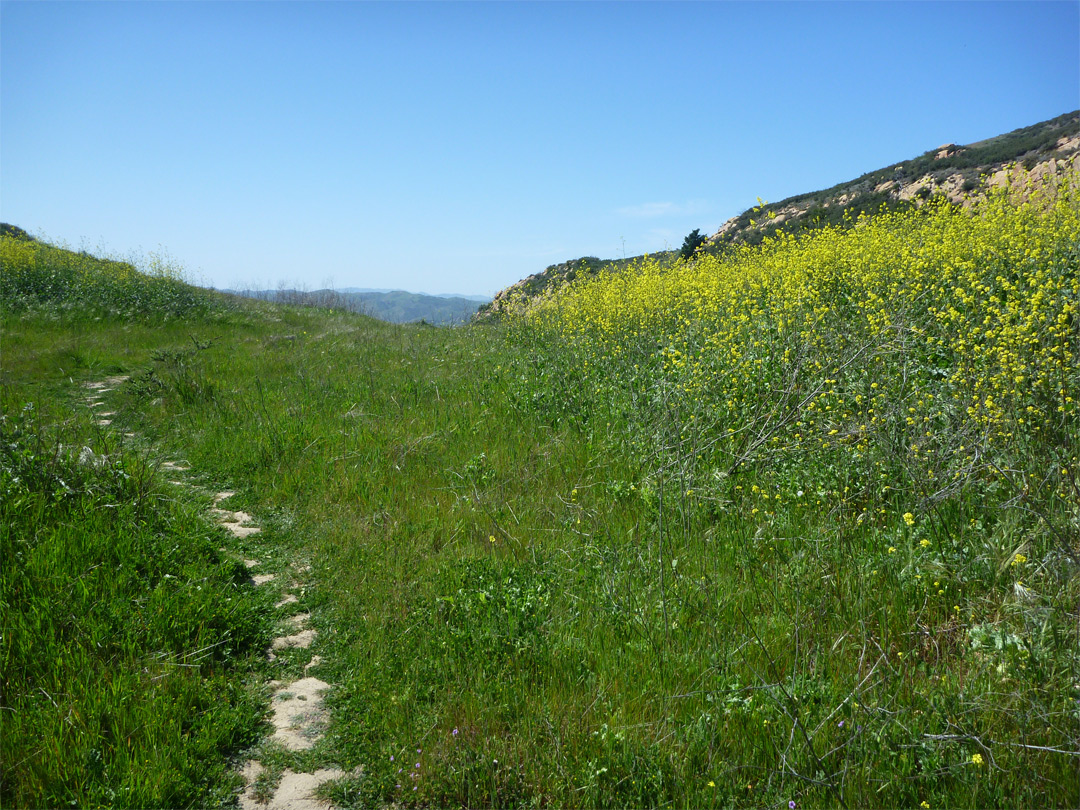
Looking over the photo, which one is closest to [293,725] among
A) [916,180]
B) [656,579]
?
[656,579]

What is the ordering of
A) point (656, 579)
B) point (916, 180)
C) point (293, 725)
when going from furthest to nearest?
point (916, 180) < point (656, 579) < point (293, 725)

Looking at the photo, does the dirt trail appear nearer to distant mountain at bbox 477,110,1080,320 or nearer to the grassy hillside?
the grassy hillside

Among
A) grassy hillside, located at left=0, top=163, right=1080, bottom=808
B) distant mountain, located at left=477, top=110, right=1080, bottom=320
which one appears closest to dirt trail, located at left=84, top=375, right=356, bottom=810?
grassy hillside, located at left=0, top=163, right=1080, bottom=808

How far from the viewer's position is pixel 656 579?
3.05 m

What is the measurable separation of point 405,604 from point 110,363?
27.5 ft

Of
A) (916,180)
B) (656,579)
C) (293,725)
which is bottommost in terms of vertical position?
(293,725)

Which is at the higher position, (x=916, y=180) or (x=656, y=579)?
(x=916, y=180)

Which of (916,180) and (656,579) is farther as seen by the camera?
(916,180)

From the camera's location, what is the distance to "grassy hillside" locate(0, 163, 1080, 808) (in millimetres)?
2023

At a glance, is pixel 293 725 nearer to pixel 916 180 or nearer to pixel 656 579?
pixel 656 579

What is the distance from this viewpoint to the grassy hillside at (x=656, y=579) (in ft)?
6.64

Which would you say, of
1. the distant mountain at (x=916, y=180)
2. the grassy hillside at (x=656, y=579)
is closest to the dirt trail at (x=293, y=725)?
the grassy hillside at (x=656, y=579)

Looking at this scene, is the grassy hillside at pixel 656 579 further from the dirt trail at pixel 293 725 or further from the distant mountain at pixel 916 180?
the distant mountain at pixel 916 180

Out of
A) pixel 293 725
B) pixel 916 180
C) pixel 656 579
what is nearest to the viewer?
pixel 293 725
